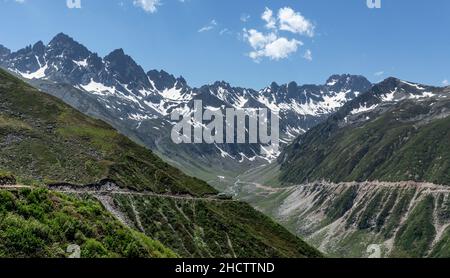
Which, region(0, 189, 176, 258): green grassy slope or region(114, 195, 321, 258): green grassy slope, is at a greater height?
region(0, 189, 176, 258): green grassy slope

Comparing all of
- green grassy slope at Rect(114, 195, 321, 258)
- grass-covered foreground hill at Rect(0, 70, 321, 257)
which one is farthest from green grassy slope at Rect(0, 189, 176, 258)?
green grassy slope at Rect(114, 195, 321, 258)

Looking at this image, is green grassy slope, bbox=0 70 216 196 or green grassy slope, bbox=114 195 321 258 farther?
green grassy slope, bbox=0 70 216 196

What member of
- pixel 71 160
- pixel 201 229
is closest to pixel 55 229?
pixel 201 229

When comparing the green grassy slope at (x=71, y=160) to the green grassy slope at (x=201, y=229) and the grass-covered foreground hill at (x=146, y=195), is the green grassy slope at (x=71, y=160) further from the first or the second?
the green grassy slope at (x=201, y=229)

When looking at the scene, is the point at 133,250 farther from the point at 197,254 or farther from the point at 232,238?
the point at 232,238

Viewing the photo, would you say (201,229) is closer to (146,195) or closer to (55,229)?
(146,195)

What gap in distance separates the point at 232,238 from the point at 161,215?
72.3ft

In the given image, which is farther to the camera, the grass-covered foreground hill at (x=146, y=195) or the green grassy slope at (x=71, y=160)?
the green grassy slope at (x=71, y=160)

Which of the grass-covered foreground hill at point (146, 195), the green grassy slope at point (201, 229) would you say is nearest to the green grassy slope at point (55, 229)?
the grass-covered foreground hill at point (146, 195)

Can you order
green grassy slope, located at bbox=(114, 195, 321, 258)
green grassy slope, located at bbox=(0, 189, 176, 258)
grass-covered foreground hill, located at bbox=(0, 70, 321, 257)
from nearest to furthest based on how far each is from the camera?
green grassy slope, located at bbox=(0, 189, 176, 258), green grassy slope, located at bbox=(114, 195, 321, 258), grass-covered foreground hill, located at bbox=(0, 70, 321, 257)

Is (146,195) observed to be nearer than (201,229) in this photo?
No

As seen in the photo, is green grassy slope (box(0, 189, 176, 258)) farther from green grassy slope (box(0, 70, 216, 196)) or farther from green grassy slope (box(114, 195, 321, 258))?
green grassy slope (box(0, 70, 216, 196))
